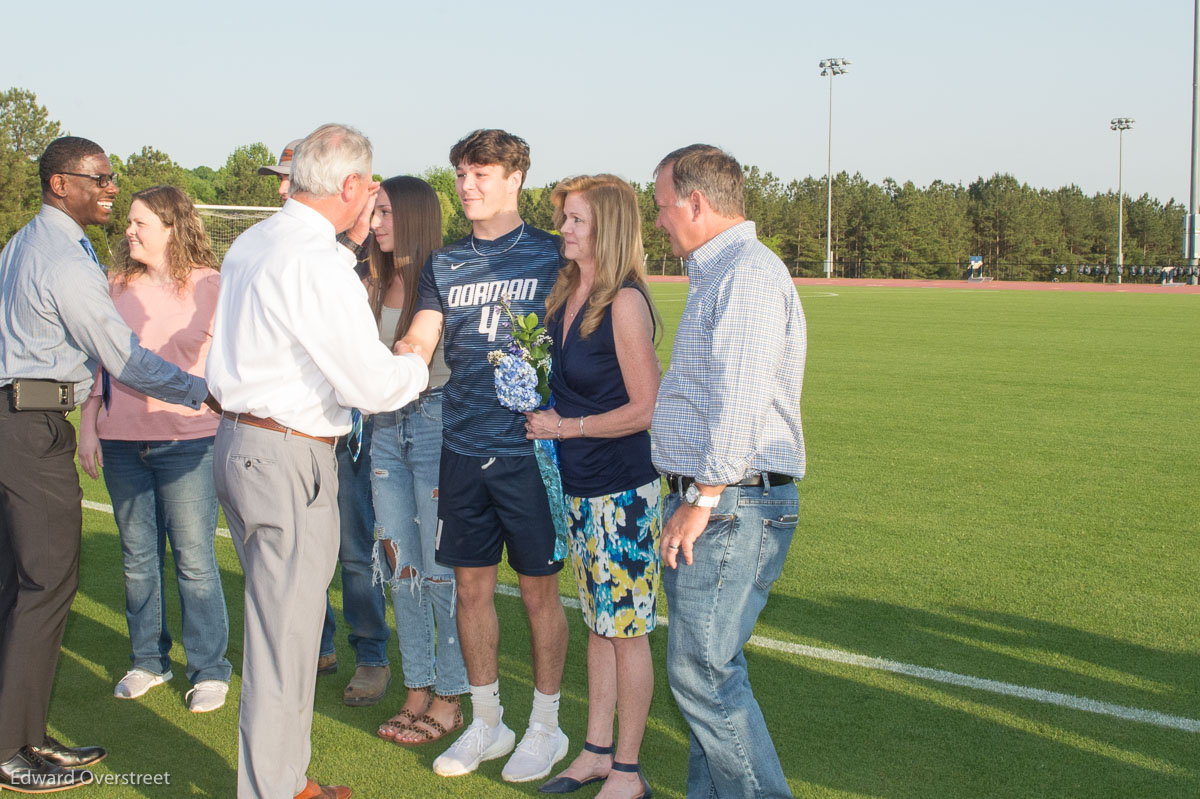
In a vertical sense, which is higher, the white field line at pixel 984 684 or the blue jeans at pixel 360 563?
the blue jeans at pixel 360 563

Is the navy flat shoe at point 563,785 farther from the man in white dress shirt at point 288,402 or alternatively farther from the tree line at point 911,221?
the tree line at point 911,221

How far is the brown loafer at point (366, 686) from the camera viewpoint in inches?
182

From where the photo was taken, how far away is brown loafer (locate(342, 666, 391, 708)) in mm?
4617

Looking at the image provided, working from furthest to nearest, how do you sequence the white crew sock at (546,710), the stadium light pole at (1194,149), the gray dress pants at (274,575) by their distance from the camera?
1. the stadium light pole at (1194,149)
2. the white crew sock at (546,710)
3. the gray dress pants at (274,575)

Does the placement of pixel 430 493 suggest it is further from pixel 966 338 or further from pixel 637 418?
pixel 966 338

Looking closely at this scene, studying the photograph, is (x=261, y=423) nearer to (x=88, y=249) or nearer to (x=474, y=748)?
(x=88, y=249)

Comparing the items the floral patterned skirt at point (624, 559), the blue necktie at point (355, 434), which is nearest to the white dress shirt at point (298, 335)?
the blue necktie at point (355, 434)

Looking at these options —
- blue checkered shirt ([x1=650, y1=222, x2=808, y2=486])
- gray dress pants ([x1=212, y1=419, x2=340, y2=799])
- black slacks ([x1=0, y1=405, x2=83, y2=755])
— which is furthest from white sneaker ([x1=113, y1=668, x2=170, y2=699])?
blue checkered shirt ([x1=650, y1=222, x2=808, y2=486])

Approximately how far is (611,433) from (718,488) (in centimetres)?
74

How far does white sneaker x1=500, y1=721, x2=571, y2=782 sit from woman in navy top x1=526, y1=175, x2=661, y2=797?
0.41 ft

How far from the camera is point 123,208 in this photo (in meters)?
48.8

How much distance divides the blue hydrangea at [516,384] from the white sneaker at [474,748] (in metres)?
1.32

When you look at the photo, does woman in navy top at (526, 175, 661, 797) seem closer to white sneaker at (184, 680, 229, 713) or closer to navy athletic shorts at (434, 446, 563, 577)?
navy athletic shorts at (434, 446, 563, 577)

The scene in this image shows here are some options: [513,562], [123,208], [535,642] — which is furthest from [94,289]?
[123,208]
